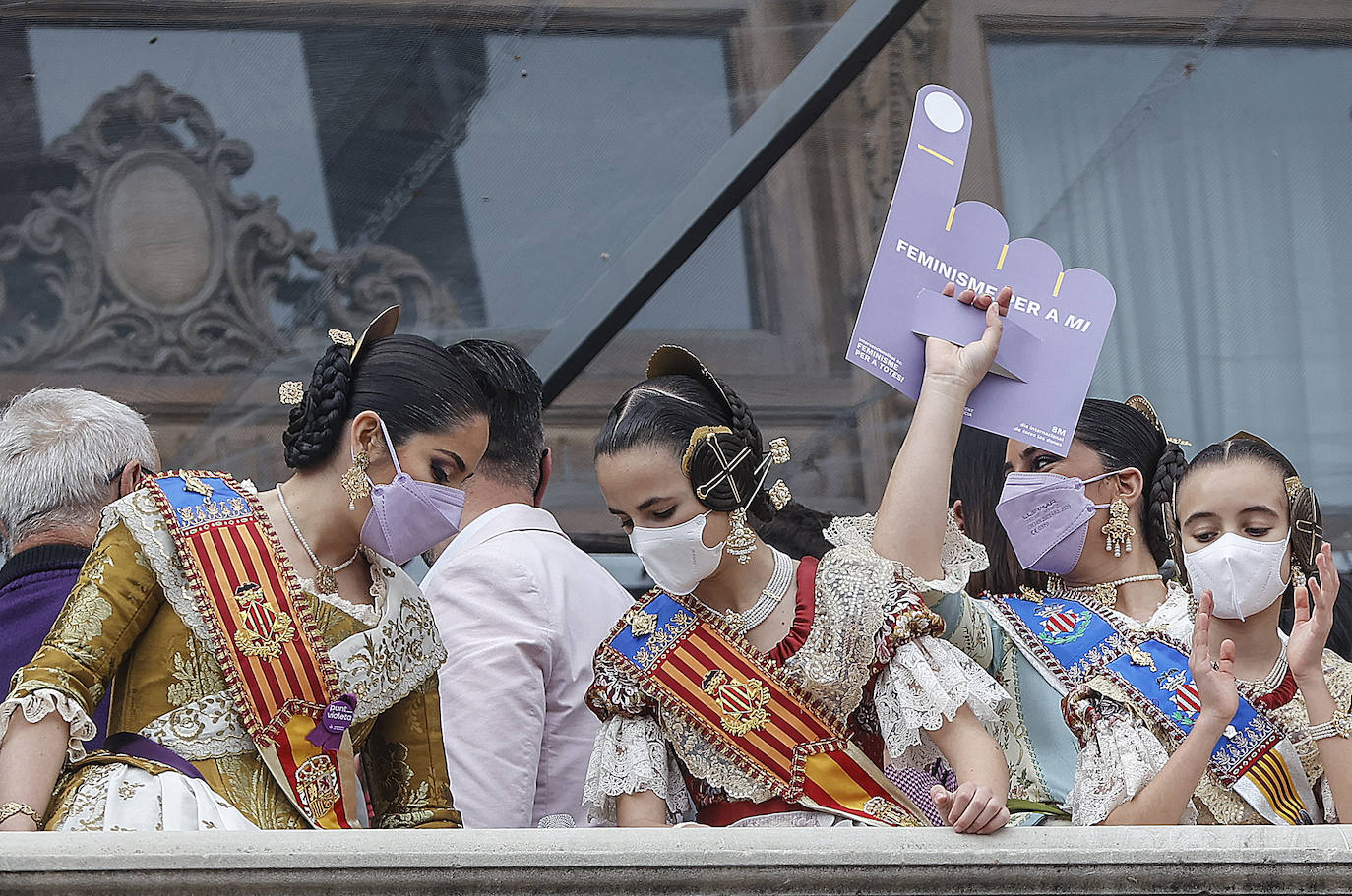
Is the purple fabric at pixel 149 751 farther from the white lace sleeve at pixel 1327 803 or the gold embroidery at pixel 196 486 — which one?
the white lace sleeve at pixel 1327 803

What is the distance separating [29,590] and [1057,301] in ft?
5.70

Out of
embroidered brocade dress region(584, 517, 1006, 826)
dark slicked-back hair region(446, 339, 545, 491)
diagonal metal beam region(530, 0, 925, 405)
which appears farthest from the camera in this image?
diagonal metal beam region(530, 0, 925, 405)

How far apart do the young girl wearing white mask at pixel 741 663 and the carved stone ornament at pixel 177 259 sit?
1.76 meters

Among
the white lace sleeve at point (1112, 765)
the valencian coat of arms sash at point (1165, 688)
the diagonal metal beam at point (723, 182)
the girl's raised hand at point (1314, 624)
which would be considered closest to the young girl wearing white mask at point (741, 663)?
the white lace sleeve at point (1112, 765)

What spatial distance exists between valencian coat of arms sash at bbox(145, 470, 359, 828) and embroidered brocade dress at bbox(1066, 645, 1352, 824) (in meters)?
1.11

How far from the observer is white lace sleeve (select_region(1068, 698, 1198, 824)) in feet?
7.88

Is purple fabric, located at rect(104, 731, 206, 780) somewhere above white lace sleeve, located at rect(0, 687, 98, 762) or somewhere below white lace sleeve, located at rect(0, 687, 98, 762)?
below

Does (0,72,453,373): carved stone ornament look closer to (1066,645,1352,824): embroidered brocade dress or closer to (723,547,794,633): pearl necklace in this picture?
(723,547,794,633): pearl necklace

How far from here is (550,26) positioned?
4242mm

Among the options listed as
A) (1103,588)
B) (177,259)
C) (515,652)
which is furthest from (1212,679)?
(177,259)

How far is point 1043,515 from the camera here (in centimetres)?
288

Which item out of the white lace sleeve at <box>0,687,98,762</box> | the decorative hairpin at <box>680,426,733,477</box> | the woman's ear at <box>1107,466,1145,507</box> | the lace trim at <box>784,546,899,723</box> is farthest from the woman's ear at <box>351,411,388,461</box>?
the woman's ear at <box>1107,466,1145,507</box>

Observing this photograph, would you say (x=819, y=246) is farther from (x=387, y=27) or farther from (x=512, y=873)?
(x=512, y=873)

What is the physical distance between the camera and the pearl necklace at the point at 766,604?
2.51 metres
